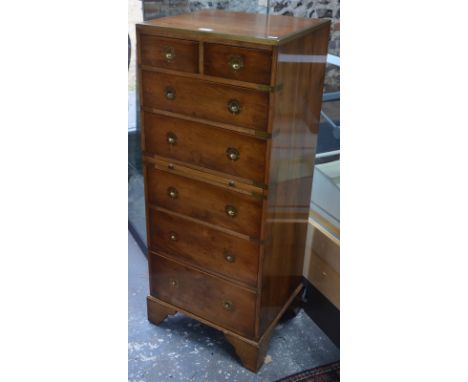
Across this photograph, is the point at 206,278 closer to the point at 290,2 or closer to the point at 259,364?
the point at 259,364

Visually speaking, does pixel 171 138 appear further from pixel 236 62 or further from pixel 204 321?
pixel 204 321

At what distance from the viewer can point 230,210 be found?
1681 millimetres

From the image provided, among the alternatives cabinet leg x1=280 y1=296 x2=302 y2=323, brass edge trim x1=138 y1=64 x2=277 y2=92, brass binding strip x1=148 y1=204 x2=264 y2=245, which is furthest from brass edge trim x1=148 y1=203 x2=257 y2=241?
cabinet leg x1=280 y1=296 x2=302 y2=323

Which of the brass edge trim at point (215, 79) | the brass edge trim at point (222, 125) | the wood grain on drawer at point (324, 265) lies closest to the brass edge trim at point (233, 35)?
the brass edge trim at point (215, 79)

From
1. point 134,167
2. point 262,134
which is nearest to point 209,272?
point 262,134

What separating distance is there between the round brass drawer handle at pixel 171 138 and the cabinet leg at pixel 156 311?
782mm

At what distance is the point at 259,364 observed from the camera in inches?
75.7

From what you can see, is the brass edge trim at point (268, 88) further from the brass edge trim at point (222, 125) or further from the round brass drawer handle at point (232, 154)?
the round brass drawer handle at point (232, 154)

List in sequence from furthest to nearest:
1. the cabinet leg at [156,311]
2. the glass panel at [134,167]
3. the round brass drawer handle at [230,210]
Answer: the glass panel at [134,167]
the cabinet leg at [156,311]
the round brass drawer handle at [230,210]

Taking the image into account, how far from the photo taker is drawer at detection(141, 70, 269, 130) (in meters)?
1.47

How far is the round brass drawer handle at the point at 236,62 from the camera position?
4.66 ft

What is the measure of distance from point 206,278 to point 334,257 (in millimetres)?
529

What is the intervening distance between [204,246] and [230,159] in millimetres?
401
